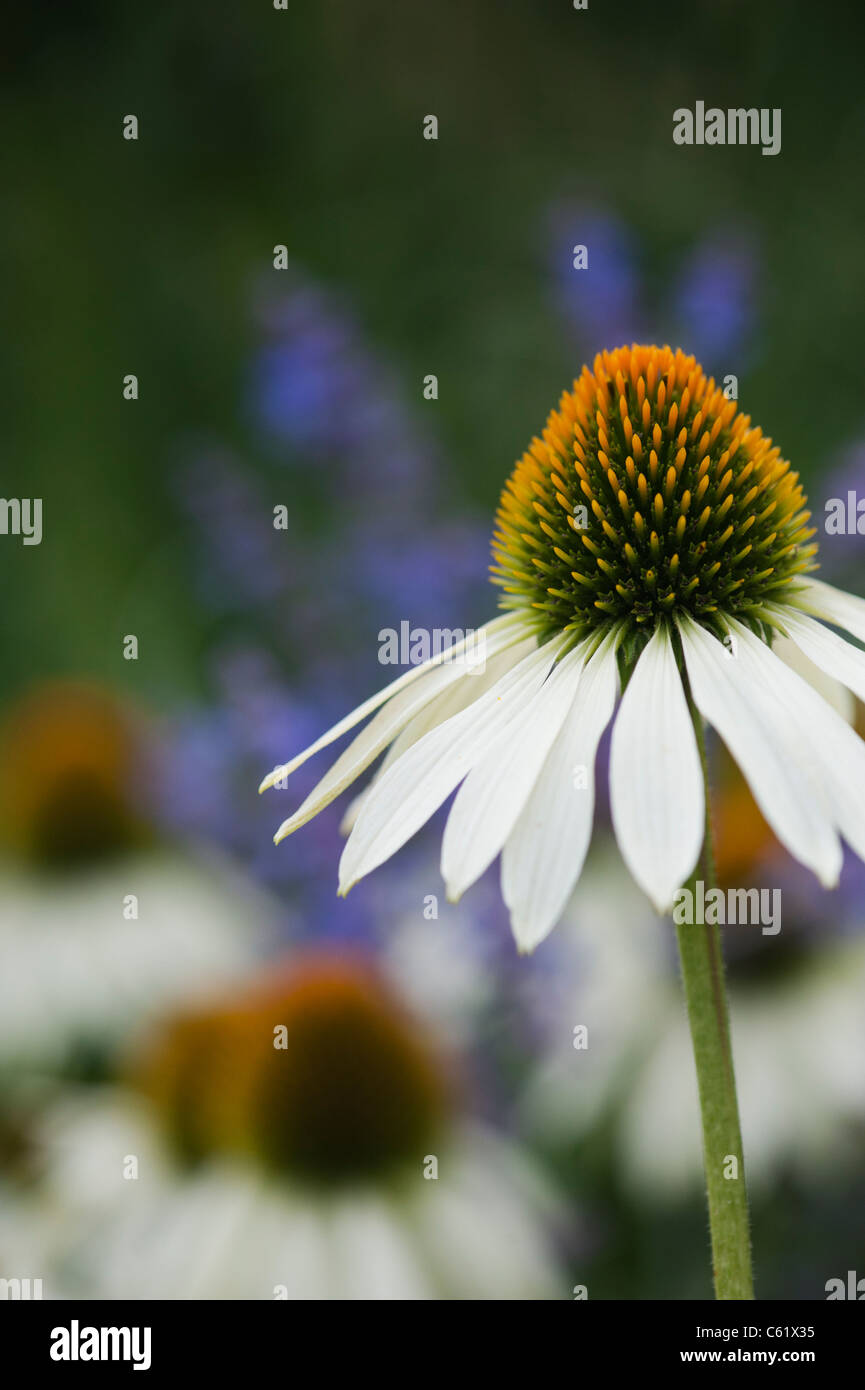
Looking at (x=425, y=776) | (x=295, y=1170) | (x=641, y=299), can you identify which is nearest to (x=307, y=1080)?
(x=295, y=1170)

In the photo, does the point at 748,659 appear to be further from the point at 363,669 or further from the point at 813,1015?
the point at 363,669

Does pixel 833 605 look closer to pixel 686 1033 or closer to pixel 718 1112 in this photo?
pixel 718 1112

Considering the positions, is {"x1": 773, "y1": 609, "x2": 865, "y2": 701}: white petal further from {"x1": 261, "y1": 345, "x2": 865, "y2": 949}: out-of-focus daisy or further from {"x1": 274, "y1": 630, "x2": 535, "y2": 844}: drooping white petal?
{"x1": 274, "y1": 630, "x2": 535, "y2": 844}: drooping white petal

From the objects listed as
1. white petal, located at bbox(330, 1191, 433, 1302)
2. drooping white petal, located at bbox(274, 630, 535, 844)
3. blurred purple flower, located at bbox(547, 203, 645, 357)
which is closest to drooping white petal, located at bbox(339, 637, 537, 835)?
drooping white petal, located at bbox(274, 630, 535, 844)

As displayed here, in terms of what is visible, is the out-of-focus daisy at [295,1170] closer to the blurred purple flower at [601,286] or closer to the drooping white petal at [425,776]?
the drooping white petal at [425,776]

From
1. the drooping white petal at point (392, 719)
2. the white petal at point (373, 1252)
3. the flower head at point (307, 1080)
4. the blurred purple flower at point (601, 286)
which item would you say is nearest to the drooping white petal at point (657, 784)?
the drooping white petal at point (392, 719)
